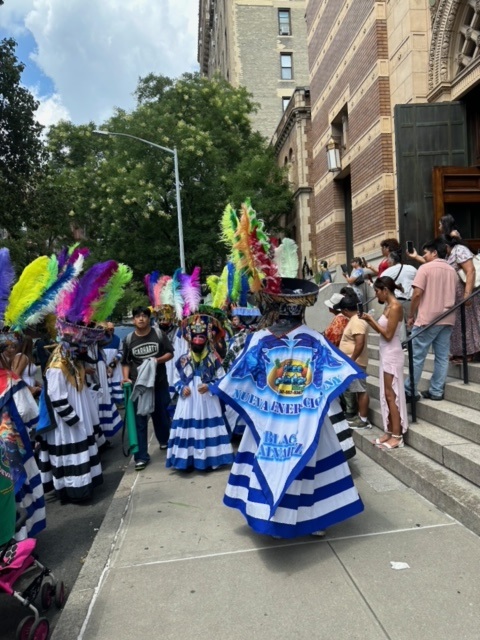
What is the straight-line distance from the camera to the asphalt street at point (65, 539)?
10.4ft

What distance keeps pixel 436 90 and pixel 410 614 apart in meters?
9.38

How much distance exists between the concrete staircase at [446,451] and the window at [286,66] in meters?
34.5

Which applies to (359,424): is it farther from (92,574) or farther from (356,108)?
(356,108)

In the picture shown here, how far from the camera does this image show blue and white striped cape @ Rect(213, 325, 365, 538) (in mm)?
3451

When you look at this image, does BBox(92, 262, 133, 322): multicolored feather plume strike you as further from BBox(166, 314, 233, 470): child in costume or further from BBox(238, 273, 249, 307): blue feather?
BBox(238, 273, 249, 307): blue feather

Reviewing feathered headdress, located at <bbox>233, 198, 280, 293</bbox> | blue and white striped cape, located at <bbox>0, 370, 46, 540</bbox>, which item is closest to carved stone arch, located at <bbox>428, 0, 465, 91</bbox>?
feathered headdress, located at <bbox>233, 198, 280, 293</bbox>

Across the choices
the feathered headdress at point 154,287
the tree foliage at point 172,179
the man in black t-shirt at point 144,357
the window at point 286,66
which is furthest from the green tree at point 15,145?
the window at point 286,66

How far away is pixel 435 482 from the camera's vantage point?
4.17 metres

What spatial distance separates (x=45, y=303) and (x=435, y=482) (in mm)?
3687

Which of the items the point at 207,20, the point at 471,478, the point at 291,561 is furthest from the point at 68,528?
the point at 207,20

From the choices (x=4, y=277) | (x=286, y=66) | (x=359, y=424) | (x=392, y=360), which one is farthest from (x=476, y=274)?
(x=286, y=66)

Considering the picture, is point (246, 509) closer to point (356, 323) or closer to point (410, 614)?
point (410, 614)

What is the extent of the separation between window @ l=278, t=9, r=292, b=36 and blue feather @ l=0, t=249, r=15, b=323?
124ft

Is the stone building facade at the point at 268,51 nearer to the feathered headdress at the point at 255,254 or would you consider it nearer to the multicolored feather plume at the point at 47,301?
the multicolored feather plume at the point at 47,301
